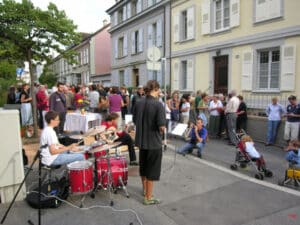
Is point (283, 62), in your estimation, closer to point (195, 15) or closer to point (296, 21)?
point (296, 21)

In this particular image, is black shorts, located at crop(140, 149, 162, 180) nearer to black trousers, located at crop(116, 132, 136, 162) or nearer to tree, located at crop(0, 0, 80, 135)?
black trousers, located at crop(116, 132, 136, 162)

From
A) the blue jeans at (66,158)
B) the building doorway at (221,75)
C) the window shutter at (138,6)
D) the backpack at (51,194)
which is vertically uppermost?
the window shutter at (138,6)

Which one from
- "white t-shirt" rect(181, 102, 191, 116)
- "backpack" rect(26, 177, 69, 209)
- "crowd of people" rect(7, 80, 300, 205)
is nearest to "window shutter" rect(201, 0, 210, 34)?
"crowd of people" rect(7, 80, 300, 205)

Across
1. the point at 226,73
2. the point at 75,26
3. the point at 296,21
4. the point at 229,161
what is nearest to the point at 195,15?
the point at 226,73

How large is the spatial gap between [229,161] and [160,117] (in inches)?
151

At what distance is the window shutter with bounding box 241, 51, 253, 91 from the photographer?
501 inches

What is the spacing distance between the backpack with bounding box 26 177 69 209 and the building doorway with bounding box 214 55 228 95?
11.2m

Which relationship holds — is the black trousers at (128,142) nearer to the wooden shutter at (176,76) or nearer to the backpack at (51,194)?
the backpack at (51,194)

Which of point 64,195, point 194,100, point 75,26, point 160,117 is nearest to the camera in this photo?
point 160,117

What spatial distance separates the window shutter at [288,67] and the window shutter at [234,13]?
2.88 m

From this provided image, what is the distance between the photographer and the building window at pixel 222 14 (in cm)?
1419

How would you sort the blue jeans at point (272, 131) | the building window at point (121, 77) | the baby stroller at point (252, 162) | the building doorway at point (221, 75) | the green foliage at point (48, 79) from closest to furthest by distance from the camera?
the baby stroller at point (252, 162), the blue jeans at point (272, 131), the building doorway at point (221, 75), the building window at point (121, 77), the green foliage at point (48, 79)

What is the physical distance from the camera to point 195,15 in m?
16.0

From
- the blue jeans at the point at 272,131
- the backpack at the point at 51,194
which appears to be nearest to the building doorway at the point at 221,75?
the blue jeans at the point at 272,131
